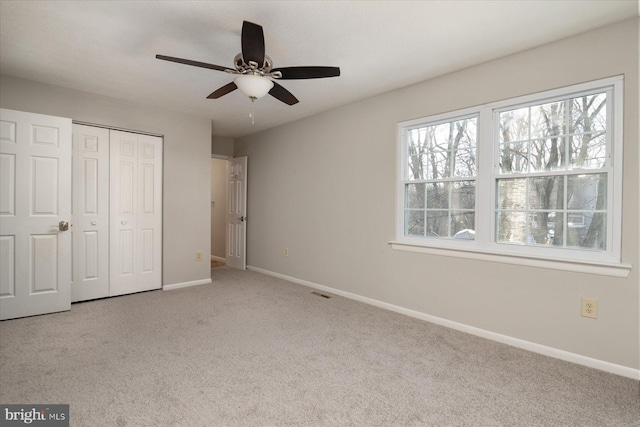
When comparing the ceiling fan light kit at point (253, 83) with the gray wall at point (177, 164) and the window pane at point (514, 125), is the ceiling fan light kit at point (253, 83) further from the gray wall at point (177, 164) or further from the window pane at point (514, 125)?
the gray wall at point (177, 164)

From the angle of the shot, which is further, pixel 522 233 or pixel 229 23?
pixel 522 233

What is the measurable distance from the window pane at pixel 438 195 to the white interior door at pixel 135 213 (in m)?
3.54

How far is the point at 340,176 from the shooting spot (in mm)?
4168

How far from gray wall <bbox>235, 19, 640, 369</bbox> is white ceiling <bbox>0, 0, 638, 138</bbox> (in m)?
0.23

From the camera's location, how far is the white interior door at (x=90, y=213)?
12.2ft

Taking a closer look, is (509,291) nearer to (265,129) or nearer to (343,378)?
(343,378)

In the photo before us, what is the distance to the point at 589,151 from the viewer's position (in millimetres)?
2400

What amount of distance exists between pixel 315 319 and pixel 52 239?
2.92 m

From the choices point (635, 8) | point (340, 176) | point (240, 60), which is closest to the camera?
point (635, 8)

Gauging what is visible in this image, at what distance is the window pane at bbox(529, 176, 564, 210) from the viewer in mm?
2531

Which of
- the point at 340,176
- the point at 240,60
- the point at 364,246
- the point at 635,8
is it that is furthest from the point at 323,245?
the point at 635,8

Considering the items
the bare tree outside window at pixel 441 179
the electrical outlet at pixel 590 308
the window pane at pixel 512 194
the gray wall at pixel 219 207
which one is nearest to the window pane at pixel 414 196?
the bare tree outside window at pixel 441 179

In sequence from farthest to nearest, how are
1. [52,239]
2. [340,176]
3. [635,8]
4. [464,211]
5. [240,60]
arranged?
[340,176] < [52,239] < [464,211] < [240,60] < [635,8]

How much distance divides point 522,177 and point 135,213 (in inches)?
175
